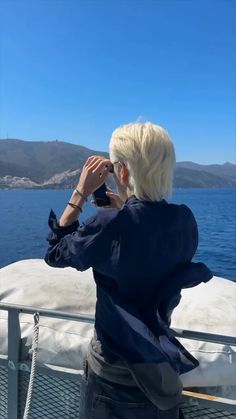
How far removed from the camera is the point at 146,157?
1857 millimetres

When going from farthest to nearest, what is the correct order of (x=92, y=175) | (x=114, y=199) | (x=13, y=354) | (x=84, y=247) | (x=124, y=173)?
(x=13, y=354)
(x=114, y=199)
(x=92, y=175)
(x=124, y=173)
(x=84, y=247)

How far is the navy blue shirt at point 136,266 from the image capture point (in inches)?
70.7

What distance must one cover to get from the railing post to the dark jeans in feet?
2.71

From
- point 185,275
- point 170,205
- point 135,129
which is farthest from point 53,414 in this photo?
point 135,129

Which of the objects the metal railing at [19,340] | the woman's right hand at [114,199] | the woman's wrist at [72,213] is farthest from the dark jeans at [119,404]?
the woman's right hand at [114,199]

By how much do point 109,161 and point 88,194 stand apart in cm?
19

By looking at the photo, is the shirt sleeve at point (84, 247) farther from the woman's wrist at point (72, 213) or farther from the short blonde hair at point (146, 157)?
the short blonde hair at point (146, 157)

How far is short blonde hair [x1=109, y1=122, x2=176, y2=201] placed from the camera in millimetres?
1863

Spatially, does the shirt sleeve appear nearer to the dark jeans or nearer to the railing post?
the dark jeans

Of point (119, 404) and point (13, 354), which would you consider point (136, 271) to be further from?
point (13, 354)

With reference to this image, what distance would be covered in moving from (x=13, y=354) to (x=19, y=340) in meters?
0.09

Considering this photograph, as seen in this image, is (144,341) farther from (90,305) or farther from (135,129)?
(90,305)

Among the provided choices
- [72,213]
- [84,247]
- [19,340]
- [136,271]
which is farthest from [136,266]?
[19,340]

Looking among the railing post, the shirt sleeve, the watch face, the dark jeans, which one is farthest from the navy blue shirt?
the railing post
